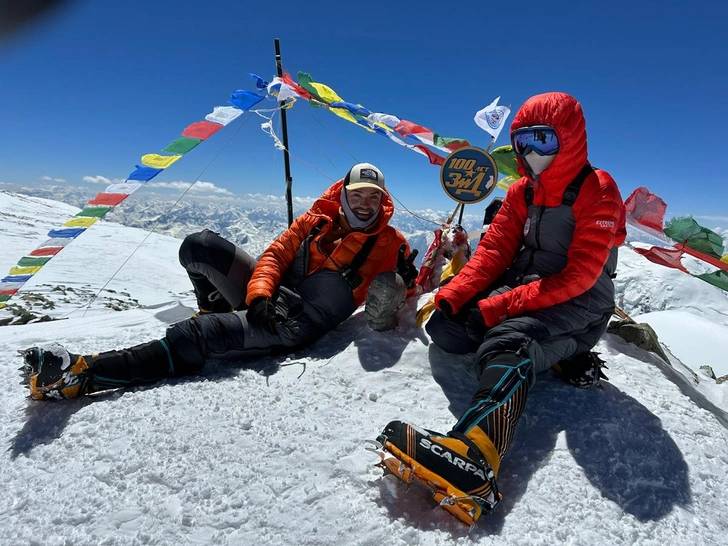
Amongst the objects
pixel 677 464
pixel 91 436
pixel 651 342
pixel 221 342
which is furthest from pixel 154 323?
pixel 651 342

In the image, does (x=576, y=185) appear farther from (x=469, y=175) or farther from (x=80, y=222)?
(x=80, y=222)

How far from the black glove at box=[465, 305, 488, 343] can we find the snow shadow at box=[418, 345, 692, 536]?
0.39 metres

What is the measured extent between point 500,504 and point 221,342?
7.18 feet

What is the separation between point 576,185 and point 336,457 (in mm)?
2298

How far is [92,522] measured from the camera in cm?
160

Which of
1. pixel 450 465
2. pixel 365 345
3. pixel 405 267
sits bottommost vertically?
pixel 365 345

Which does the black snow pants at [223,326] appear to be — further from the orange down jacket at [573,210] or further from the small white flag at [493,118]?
the small white flag at [493,118]

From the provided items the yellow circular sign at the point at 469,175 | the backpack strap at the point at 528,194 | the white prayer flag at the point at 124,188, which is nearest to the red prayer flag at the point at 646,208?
the yellow circular sign at the point at 469,175


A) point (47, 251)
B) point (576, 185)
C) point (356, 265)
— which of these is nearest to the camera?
point (576, 185)

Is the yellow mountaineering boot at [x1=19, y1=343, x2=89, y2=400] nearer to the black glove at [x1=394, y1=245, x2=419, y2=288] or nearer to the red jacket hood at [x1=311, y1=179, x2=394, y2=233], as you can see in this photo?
the red jacket hood at [x1=311, y1=179, x2=394, y2=233]

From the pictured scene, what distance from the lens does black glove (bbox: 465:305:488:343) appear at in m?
2.63

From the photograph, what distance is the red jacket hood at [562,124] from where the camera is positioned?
2.33 meters

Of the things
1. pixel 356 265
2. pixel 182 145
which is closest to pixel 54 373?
pixel 356 265

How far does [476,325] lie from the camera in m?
2.63
